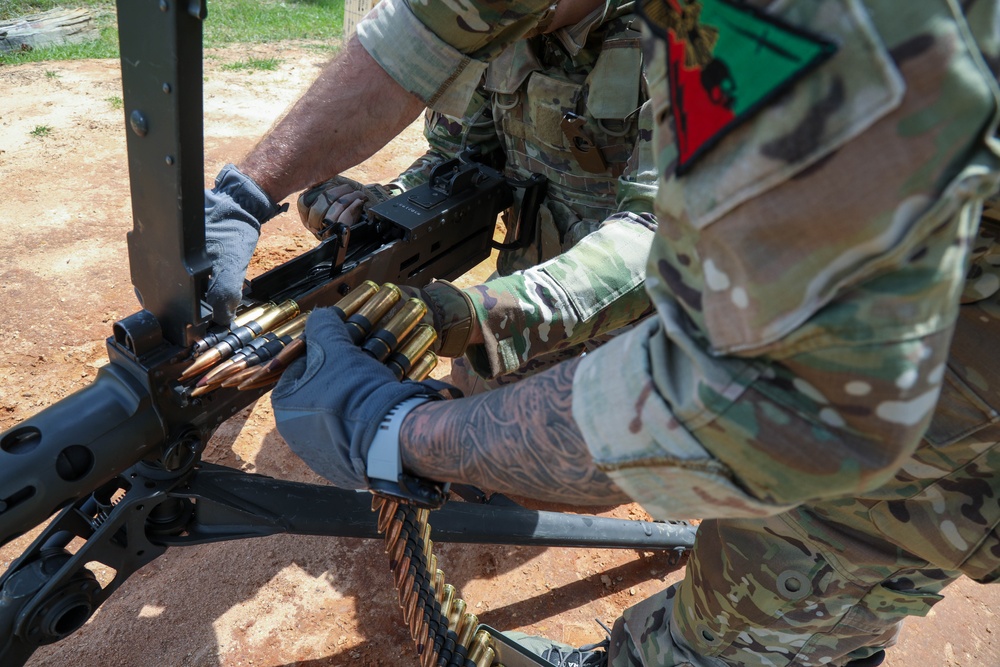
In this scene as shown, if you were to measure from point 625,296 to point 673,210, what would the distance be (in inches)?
47.5

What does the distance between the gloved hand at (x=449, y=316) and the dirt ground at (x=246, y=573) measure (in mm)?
1306

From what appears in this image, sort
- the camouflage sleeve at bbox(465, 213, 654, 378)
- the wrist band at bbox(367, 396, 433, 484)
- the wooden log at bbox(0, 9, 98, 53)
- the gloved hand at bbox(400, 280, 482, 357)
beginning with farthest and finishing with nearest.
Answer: the wooden log at bbox(0, 9, 98, 53) → the camouflage sleeve at bbox(465, 213, 654, 378) → the gloved hand at bbox(400, 280, 482, 357) → the wrist band at bbox(367, 396, 433, 484)

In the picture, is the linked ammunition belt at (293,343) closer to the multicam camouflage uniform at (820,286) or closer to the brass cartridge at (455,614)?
the multicam camouflage uniform at (820,286)

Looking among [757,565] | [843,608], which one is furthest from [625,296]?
[843,608]

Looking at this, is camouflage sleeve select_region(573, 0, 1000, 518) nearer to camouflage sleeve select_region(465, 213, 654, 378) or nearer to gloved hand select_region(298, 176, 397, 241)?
camouflage sleeve select_region(465, 213, 654, 378)

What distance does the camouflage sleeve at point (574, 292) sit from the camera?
7.01 feet

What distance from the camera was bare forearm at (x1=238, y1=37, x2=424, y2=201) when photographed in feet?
7.85

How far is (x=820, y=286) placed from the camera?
91 centimetres

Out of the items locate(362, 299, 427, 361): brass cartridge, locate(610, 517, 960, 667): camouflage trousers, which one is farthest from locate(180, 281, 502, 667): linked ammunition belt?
locate(610, 517, 960, 667): camouflage trousers

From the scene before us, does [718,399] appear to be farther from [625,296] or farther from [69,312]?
[69,312]

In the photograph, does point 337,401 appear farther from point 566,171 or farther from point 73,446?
point 566,171

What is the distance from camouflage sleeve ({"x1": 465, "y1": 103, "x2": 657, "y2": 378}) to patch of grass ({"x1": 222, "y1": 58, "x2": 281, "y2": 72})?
614cm

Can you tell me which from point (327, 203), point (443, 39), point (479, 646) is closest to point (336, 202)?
point (327, 203)

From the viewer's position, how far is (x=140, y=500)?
78.4 inches
